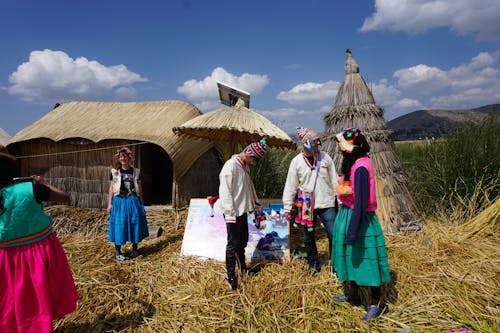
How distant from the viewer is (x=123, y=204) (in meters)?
4.63

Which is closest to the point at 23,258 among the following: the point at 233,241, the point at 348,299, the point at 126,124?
the point at 233,241

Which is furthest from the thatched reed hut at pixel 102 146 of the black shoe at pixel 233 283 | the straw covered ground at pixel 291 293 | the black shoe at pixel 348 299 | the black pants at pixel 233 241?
the black shoe at pixel 348 299

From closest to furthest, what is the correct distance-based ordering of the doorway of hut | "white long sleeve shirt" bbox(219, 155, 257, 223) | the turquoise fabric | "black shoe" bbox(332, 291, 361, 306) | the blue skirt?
the turquoise fabric → "black shoe" bbox(332, 291, 361, 306) → "white long sleeve shirt" bbox(219, 155, 257, 223) → the blue skirt → the doorway of hut

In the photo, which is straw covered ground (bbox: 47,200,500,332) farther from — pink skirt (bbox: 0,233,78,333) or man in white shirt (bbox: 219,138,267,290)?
pink skirt (bbox: 0,233,78,333)

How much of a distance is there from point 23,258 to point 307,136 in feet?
9.75

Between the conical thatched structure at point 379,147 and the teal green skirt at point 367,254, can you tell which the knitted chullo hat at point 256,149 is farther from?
the conical thatched structure at point 379,147

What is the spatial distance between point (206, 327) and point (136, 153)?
5.32m

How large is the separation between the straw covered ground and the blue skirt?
0.37m

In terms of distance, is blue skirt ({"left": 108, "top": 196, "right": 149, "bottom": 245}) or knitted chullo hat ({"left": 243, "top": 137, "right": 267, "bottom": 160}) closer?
knitted chullo hat ({"left": 243, "top": 137, "right": 267, "bottom": 160})

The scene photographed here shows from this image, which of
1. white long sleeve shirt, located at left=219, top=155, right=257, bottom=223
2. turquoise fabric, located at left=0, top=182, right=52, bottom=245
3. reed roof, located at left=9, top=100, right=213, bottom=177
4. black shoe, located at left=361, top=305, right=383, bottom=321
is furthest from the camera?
reed roof, located at left=9, top=100, right=213, bottom=177

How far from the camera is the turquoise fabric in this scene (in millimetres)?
2186

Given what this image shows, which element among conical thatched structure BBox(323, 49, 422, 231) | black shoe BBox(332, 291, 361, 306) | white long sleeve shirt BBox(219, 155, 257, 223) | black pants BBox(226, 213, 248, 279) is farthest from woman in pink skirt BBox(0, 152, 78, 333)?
conical thatched structure BBox(323, 49, 422, 231)

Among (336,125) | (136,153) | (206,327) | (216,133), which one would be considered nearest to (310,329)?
(206,327)

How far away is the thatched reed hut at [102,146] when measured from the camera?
7.03 metres
